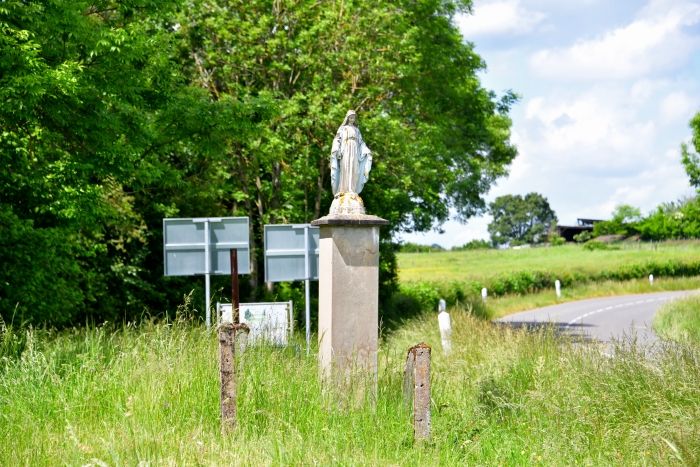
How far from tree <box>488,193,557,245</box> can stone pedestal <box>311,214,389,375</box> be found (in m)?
99.5

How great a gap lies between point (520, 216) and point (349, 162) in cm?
10096

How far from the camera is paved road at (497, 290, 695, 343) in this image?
835 inches

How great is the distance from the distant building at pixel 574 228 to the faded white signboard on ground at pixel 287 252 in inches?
3339

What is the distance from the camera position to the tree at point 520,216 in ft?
350

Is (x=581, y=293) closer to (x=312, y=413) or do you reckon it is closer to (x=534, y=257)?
(x=534, y=257)

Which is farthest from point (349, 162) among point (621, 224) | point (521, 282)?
point (621, 224)

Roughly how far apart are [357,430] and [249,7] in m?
15.6

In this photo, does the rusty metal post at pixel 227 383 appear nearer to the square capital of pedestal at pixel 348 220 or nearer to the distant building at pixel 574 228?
the square capital of pedestal at pixel 348 220

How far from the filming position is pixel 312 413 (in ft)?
22.9

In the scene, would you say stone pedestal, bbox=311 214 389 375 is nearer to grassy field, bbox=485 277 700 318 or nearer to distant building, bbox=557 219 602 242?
grassy field, bbox=485 277 700 318

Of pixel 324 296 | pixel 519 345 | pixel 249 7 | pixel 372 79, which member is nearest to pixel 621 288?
pixel 372 79

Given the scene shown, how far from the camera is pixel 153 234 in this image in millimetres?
18891

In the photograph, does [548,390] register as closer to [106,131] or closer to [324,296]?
[324,296]

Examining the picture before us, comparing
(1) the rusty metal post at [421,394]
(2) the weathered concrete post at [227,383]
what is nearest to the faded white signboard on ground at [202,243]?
(2) the weathered concrete post at [227,383]
